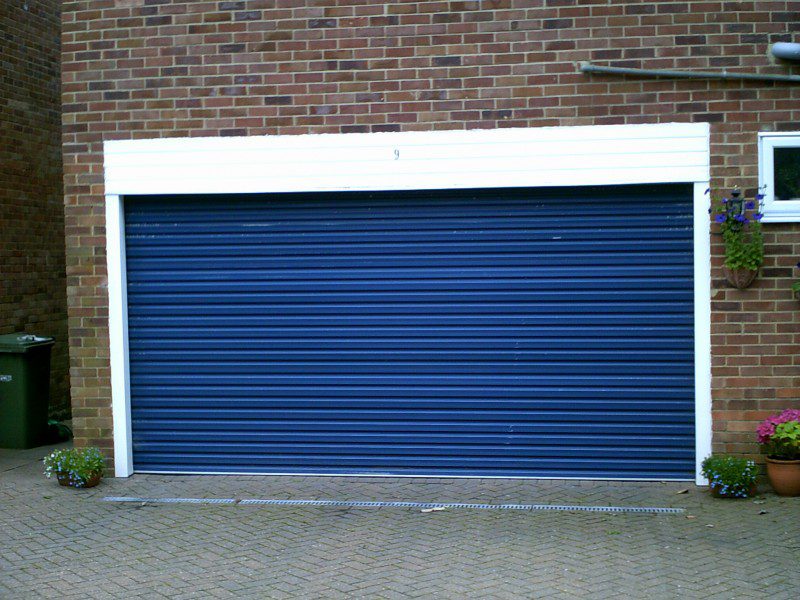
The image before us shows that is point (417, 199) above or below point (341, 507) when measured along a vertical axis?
above

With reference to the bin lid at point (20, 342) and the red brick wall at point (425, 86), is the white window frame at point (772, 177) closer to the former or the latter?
the red brick wall at point (425, 86)

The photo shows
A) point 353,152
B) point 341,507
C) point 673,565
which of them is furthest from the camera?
point 353,152

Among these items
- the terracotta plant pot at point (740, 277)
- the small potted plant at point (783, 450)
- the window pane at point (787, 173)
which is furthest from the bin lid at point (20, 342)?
the window pane at point (787, 173)

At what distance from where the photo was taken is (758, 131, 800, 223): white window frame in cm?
784

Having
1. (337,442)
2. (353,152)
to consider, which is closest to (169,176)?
(353,152)

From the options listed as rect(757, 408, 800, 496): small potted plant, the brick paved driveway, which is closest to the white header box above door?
rect(757, 408, 800, 496): small potted plant

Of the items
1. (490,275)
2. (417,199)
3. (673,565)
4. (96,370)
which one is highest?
(417,199)

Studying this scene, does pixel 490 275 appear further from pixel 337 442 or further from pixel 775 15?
pixel 775 15

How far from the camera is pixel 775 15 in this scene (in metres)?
7.86

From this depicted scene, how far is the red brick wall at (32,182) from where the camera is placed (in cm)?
1107

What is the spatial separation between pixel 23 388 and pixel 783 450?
763cm

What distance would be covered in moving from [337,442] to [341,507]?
104 centimetres

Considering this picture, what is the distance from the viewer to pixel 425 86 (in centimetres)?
818

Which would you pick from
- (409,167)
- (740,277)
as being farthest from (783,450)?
(409,167)
